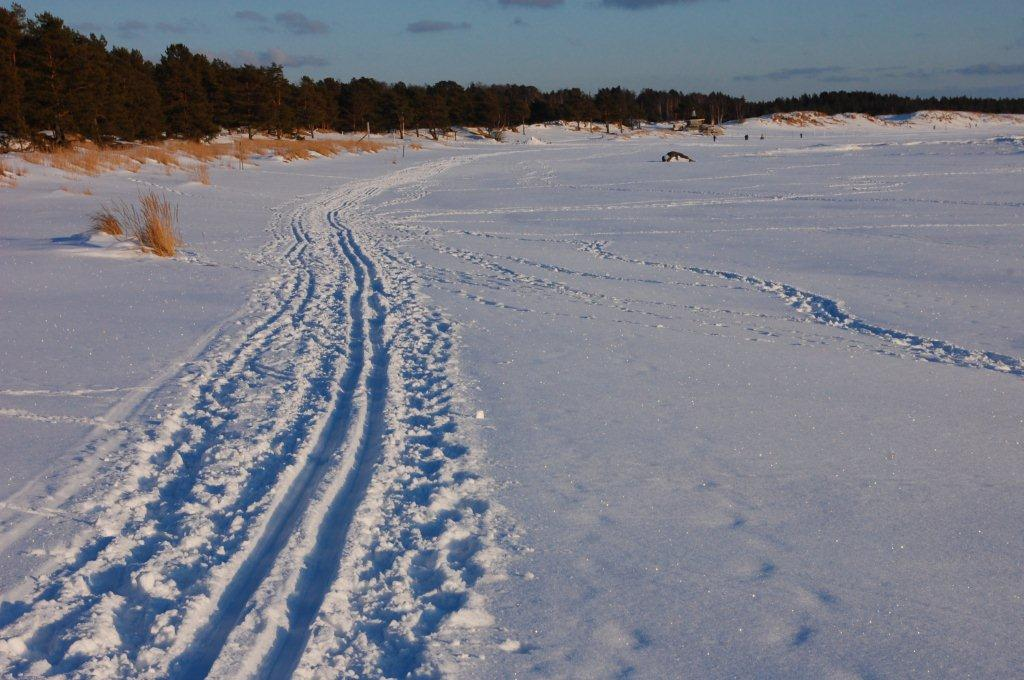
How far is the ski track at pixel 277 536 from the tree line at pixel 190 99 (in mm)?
28959

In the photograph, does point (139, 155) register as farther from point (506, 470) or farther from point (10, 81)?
point (506, 470)

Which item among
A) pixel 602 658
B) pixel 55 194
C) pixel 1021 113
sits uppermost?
pixel 1021 113

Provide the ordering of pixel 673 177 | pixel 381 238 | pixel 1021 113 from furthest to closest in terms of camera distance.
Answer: pixel 1021 113, pixel 673 177, pixel 381 238

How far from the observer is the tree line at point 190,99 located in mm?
29250

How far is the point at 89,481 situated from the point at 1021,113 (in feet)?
571

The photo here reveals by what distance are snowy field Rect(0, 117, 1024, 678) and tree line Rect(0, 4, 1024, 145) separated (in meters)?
24.0

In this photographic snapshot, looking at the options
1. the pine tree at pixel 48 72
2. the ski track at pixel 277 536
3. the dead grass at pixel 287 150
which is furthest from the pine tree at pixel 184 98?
the ski track at pixel 277 536

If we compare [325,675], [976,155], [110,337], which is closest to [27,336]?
[110,337]

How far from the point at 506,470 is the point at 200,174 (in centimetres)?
2421

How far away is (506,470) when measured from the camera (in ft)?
14.0

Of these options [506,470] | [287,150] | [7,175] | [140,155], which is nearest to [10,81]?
[140,155]

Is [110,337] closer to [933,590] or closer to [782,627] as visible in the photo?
[782,627]

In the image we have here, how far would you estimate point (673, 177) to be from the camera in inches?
1179

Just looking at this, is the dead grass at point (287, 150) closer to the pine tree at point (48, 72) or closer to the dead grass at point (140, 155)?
the dead grass at point (140, 155)
